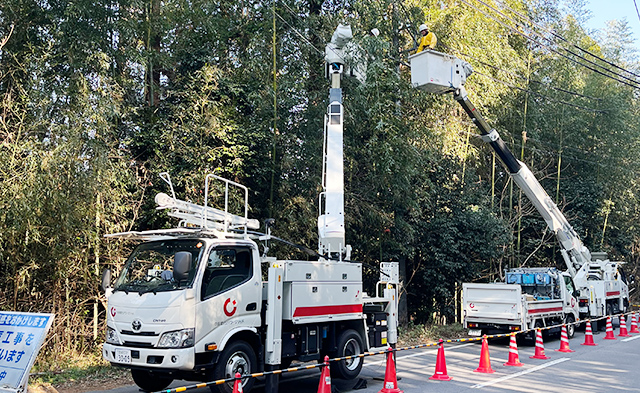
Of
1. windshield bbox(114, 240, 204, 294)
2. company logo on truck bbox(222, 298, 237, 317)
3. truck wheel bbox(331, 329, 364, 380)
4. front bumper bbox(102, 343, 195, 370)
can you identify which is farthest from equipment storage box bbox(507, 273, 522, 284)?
front bumper bbox(102, 343, 195, 370)

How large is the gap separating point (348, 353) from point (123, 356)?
3863 mm

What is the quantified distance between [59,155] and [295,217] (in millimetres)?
6772

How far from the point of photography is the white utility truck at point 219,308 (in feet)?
25.6

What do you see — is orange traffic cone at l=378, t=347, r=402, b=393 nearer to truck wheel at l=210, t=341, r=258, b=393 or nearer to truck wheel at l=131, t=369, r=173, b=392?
truck wheel at l=210, t=341, r=258, b=393

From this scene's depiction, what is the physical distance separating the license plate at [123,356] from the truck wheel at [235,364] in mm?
1187

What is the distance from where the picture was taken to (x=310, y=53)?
16562 mm

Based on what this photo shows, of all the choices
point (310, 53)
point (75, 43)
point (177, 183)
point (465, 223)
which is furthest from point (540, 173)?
point (75, 43)

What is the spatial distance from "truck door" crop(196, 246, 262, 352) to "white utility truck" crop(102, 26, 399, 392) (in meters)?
0.01

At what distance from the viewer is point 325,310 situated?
9.38 m

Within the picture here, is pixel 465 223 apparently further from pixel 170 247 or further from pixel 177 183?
pixel 170 247

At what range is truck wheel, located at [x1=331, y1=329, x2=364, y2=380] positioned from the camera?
9.63m

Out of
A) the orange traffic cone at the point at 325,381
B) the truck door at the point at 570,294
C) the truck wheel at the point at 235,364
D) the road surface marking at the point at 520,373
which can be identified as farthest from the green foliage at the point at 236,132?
the road surface marking at the point at 520,373

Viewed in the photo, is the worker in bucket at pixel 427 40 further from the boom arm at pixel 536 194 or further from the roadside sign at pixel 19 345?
the roadside sign at pixel 19 345

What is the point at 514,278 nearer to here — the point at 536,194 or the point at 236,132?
the point at 536,194
